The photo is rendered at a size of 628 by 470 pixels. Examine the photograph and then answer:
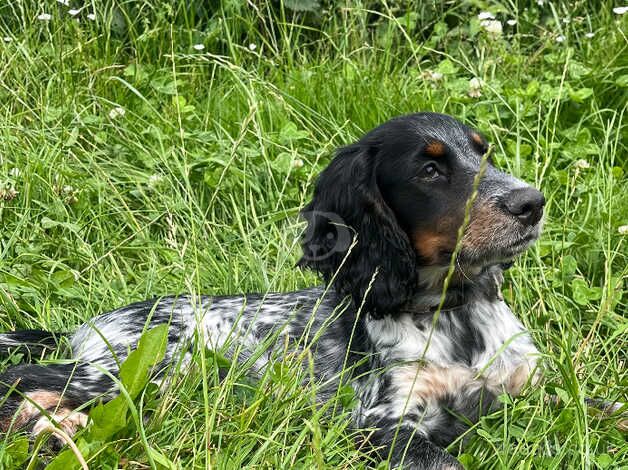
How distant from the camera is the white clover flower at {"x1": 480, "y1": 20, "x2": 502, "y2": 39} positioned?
18.1 feet

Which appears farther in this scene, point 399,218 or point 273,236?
point 273,236

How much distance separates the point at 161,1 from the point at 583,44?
2.37m

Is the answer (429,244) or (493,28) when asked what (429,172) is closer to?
(429,244)

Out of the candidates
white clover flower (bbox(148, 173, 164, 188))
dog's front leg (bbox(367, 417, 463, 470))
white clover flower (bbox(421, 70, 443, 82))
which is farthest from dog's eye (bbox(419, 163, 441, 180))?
white clover flower (bbox(421, 70, 443, 82))

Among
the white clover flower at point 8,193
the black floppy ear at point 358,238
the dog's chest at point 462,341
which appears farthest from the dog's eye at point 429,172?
the white clover flower at point 8,193

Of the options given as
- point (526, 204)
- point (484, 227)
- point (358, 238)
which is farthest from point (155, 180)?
point (526, 204)

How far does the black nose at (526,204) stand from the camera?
3.38m

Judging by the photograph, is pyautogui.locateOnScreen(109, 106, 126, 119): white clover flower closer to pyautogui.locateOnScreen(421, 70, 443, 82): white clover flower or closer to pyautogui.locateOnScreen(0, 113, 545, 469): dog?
pyautogui.locateOnScreen(421, 70, 443, 82): white clover flower

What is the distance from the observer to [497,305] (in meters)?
3.81

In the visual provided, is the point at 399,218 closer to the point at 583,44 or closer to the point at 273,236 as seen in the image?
the point at 273,236

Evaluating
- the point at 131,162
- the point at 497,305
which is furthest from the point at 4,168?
the point at 497,305

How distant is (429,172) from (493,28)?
2134 mm

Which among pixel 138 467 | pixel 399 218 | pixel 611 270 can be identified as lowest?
pixel 611 270

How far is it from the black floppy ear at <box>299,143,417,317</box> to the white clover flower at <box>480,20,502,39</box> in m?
1.96
